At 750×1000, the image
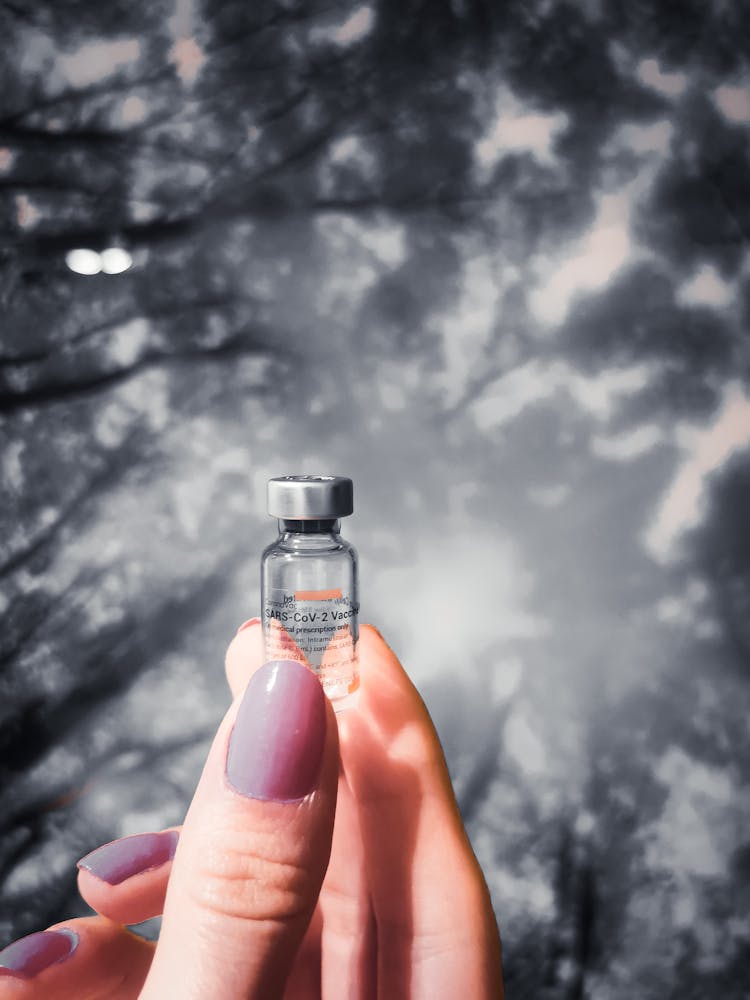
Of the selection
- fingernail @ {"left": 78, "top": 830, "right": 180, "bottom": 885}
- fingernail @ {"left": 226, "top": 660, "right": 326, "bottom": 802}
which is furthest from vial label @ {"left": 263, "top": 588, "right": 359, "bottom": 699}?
fingernail @ {"left": 78, "top": 830, "right": 180, "bottom": 885}

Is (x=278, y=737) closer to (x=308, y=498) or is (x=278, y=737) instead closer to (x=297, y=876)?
(x=297, y=876)

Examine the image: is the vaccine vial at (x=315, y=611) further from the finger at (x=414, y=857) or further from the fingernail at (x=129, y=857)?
the fingernail at (x=129, y=857)

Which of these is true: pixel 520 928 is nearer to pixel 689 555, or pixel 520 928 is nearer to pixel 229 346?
pixel 689 555

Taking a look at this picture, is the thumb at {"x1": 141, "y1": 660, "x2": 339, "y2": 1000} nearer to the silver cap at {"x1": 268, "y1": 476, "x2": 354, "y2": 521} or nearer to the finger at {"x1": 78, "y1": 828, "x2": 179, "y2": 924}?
the silver cap at {"x1": 268, "y1": 476, "x2": 354, "y2": 521}

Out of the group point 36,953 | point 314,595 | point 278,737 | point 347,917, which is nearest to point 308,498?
point 314,595

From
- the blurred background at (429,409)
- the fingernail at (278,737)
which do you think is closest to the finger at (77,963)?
the blurred background at (429,409)
